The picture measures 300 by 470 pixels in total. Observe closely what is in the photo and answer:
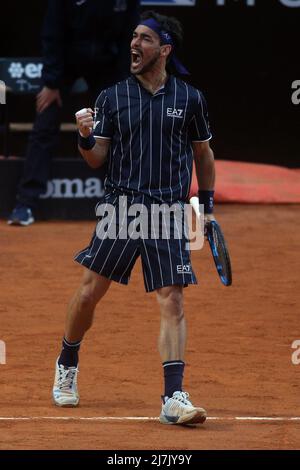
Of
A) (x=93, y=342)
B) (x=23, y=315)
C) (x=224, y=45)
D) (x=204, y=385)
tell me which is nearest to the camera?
(x=204, y=385)

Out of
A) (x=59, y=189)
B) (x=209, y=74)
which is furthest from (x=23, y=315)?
(x=209, y=74)

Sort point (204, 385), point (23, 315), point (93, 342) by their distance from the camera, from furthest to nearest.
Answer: point (23, 315) → point (93, 342) → point (204, 385)

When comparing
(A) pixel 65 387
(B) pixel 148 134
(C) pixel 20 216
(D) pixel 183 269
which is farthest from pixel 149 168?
(C) pixel 20 216

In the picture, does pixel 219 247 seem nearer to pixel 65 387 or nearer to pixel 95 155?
pixel 95 155

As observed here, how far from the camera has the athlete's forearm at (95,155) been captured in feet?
23.4

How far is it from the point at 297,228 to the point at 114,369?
4.92 meters

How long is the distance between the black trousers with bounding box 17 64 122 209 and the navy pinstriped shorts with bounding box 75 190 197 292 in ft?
18.3

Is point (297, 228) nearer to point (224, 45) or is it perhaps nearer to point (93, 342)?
point (224, 45)

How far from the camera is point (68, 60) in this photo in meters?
12.5

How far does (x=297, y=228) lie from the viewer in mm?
12828

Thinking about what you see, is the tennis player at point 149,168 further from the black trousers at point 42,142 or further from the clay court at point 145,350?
the black trousers at point 42,142

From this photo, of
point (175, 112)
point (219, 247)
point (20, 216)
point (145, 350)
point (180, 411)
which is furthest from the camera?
point (20, 216)

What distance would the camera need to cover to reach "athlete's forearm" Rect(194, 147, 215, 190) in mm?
7402

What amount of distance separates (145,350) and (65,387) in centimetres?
138
